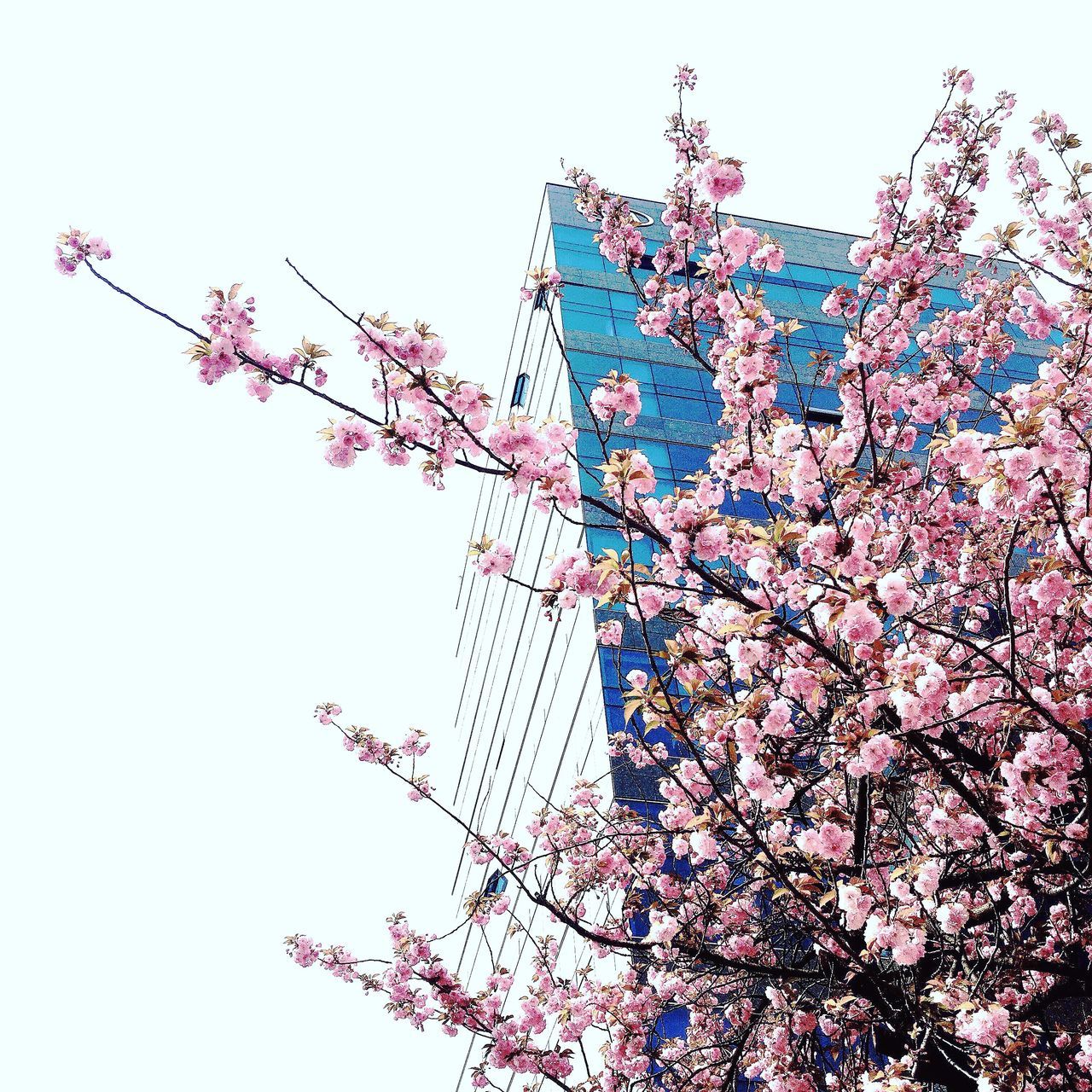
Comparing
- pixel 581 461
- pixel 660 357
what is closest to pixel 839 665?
pixel 581 461

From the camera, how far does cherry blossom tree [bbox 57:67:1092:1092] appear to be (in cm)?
541

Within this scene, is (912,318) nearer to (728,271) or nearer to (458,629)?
(728,271)

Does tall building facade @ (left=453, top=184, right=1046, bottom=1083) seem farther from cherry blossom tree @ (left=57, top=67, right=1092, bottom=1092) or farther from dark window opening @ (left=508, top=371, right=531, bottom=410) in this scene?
cherry blossom tree @ (left=57, top=67, right=1092, bottom=1092)

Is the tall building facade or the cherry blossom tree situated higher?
the tall building facade

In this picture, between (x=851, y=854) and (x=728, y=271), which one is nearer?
(x=851, y=854)

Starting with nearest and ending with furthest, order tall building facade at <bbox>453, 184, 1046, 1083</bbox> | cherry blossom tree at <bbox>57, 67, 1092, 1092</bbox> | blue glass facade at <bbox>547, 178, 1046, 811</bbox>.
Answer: cherry blossom tree at <bbox>57, 67, 1092, 1092</bbox>, tall building facade at <bbox>453, 184, 1046, 1083</bbox>, blue glass facade at <bbox>547, 178, 1046, 811</bbox>

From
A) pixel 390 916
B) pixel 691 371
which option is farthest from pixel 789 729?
pixel 691 371

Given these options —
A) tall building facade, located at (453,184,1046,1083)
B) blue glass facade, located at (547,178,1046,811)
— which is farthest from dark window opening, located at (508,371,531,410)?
blue glass facade, located at (547,178,1046,811)

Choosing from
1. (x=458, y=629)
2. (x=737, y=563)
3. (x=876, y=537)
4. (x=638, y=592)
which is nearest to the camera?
(x=638, y=592)

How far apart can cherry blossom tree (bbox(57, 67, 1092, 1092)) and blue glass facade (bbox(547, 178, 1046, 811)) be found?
11.7 metres

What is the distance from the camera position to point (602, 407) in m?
6.66

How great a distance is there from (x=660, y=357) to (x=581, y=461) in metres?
8.37

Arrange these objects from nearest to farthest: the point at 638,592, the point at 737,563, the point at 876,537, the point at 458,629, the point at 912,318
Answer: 1. the point at 638,592
2. the point at 876,537
3. the point at 737,563
4. the point at 912,318
5. the point at 458,629

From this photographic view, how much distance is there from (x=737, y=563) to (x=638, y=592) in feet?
6.08
